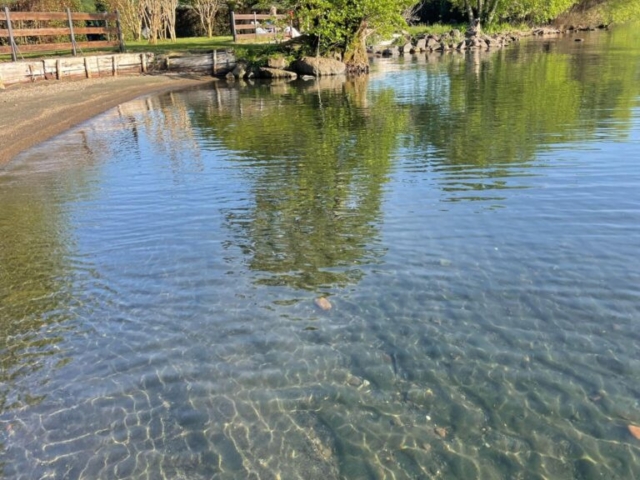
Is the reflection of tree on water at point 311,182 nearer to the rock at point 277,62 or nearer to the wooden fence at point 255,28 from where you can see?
the rock at point 277,62

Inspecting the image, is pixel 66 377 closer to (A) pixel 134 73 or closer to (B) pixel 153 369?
(B) pixel 153 369

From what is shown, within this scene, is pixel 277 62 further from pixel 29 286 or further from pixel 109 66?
pixel 29 286

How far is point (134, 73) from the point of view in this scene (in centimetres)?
2888

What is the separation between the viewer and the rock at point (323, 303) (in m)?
5.94

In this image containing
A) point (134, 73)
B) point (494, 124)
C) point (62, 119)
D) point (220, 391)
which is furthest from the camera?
point (134, 73)

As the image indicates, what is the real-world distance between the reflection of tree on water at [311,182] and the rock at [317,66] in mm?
10626

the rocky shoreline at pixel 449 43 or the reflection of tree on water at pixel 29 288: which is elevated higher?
the rocky shoreline at pixel 449 43

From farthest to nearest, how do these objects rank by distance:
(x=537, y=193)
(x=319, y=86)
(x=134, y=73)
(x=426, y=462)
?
(x=134, y=73) → (x=319, y=86) → (x=537, y=193) → (x=426, y=462)

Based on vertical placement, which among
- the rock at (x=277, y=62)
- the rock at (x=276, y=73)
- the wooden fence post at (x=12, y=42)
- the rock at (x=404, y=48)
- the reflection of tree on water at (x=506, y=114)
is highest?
the wooden fence post at (x=12, y=42)

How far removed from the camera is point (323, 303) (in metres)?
6.02

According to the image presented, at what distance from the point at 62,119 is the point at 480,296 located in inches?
644

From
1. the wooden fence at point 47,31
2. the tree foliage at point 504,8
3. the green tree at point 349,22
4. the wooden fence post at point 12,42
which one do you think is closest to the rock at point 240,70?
the green tree at point 349,22

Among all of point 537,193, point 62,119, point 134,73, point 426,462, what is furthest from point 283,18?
point 426,462

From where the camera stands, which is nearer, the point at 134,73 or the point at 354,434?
the point at 354,434
